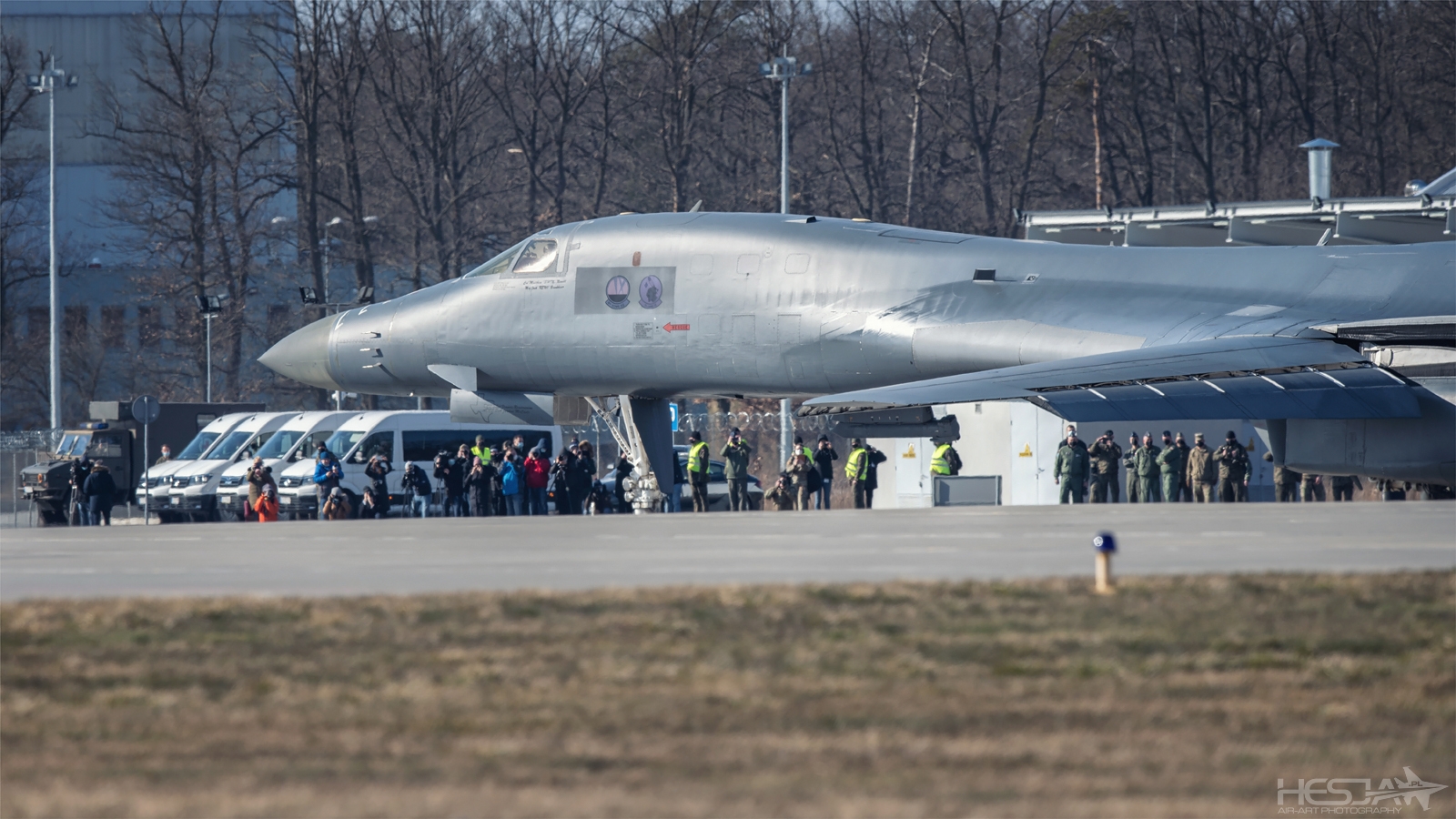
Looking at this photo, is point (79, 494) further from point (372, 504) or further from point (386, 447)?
point (372, 504)

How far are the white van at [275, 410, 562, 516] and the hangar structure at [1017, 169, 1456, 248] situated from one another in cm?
1260

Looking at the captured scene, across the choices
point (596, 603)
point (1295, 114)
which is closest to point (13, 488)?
point (596, 603)

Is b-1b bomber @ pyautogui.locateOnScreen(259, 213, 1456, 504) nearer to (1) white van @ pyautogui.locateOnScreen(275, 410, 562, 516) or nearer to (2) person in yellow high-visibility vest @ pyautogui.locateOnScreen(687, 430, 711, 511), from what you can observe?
(2) person in yellow high-visibility vest @ pyautogui.locateOnScreen(687, 430, 711, 511)

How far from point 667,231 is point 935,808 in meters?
15.3

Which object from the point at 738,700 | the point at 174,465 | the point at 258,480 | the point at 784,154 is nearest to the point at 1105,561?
the point at 738,700

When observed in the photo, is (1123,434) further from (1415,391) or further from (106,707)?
(106,707)

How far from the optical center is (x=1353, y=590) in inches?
413

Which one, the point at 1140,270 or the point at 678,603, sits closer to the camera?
the point at 678,603

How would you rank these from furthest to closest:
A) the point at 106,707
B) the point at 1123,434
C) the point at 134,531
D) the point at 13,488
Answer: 1. the point at 13,488
2. the point at 1123,434
3. the point at 134,531
4. the point at 106,707

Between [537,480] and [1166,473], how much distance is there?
38.3ft

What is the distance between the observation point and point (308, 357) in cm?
2302

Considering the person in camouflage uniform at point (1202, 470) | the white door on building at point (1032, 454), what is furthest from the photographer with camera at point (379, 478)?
the person in camouflage uniform at point (1202, 470)

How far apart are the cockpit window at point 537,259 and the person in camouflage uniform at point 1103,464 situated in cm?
1096

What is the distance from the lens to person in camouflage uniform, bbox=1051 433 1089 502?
27141 millimetres
